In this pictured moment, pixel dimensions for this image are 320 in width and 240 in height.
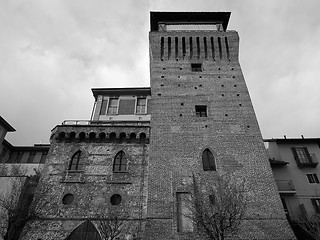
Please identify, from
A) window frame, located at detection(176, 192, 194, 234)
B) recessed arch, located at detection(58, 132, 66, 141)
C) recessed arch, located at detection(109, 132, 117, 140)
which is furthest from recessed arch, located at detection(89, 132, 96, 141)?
window frame, located at detection(176, 192, 194, 234)

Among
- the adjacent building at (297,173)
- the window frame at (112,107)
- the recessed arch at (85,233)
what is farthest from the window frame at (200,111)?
the recessed arch at (85,233)

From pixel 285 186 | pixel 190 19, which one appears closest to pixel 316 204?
pixel 285 186

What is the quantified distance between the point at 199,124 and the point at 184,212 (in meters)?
6.95

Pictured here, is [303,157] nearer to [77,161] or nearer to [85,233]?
[85,233]

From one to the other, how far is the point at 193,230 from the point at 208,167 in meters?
4.34

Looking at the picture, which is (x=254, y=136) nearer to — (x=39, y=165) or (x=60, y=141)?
(x=60, y=141)

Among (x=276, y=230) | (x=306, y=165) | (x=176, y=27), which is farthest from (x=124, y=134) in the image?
(x=306, y=165)

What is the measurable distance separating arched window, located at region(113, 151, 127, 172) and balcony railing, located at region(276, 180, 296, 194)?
12429 mm

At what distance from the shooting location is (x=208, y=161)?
56.7 feet

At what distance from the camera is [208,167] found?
17.0 m

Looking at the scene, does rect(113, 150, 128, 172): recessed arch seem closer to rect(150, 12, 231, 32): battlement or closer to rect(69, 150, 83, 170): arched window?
rect(69, 150, 83, 170): arched window

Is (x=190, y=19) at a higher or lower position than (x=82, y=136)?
higher

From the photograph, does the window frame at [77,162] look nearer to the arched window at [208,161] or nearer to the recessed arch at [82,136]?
the recessed arch at [82,136]

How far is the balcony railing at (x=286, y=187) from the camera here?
19202 mm
